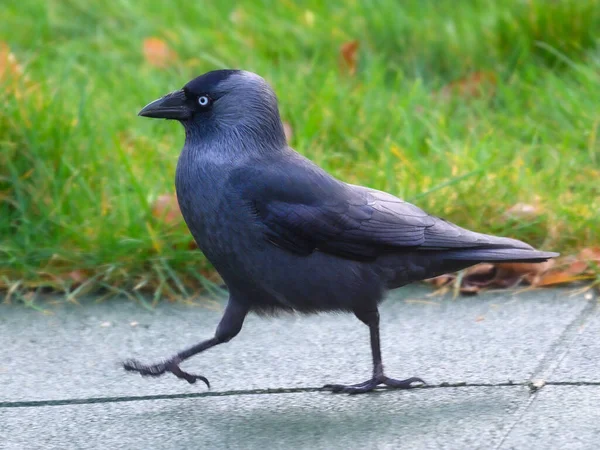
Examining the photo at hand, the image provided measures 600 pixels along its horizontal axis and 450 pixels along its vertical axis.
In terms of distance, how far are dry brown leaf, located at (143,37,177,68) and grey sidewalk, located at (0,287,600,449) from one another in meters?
2.53

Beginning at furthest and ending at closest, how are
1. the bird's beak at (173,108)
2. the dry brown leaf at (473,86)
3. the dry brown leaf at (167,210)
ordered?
1. the dry brown leaf at (473,86)
2. the dry brown leaf at (167,210)
3. the bird's beak at (173,108)

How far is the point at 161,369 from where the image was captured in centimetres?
331

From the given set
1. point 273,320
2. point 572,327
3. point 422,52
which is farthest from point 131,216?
point 422,52

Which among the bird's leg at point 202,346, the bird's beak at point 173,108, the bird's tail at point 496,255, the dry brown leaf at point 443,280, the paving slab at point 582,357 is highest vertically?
the bird's beak at point 173,108

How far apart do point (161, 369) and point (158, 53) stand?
3477 mm

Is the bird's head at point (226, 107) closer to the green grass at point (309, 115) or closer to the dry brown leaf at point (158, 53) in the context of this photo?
the green grass at point (309, 115)

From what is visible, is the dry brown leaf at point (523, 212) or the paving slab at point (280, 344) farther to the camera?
the dry brown leaf at point (523, 212)

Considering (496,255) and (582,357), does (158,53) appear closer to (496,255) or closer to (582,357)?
(496,255)

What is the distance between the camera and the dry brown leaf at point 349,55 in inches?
240

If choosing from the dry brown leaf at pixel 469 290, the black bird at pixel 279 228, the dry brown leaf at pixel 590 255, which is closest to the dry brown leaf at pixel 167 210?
the black bird at pixel 279 228

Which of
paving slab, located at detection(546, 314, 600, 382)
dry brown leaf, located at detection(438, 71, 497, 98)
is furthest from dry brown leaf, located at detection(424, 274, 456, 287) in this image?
dry brown leaf, located at detection(438, 71, 497, 98)

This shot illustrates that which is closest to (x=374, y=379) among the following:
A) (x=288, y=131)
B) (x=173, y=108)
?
(x=173, y=108)

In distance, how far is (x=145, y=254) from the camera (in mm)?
4277

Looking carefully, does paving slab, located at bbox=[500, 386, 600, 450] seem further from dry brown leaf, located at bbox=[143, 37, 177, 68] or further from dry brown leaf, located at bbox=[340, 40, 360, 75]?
dry brown leaf, located at bbox=[143, 37, 177, 68]
